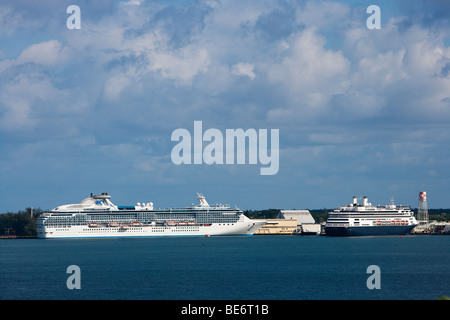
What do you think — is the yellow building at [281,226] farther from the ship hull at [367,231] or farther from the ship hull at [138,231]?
the ship hull at [367,231]

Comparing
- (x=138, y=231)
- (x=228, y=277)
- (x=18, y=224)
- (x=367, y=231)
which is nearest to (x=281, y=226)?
(x=138, y=231)

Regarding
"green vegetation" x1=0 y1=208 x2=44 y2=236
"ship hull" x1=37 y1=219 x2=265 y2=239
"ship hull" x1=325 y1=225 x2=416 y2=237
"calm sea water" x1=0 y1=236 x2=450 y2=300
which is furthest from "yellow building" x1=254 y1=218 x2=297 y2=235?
"calm sea water" x1=0 y1=236 x2=450 y2=300

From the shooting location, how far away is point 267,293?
161 feet

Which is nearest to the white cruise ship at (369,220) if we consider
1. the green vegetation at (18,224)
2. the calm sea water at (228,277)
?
the calm sea water at (228,277)

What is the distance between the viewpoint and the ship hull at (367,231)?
142 metres

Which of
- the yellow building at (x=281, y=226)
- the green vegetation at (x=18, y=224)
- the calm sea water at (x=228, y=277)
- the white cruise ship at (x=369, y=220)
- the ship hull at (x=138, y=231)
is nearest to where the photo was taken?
the calm sea water at (x=228, y=277)

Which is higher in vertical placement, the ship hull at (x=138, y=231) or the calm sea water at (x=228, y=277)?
the ship hull at (x=138, y=231)

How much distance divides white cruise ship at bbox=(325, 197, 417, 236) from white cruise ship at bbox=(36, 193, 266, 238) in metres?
28.2

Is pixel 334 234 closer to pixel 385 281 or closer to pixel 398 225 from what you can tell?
pixel 398 225

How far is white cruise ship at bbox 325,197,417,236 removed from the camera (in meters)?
142

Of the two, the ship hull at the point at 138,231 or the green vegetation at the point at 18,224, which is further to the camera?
the green vegetation at the point at 18,224

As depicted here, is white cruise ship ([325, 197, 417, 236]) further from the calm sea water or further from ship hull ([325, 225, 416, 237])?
the calm sea water

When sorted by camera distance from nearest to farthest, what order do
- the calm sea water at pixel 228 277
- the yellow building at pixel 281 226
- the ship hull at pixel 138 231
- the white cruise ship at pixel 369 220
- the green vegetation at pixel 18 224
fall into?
the calm sea water at pixel 228 277, the white cruise ship at pixel 369 220, the ship hull at pixel 138 231, the green vegetation at pixel 18 224, the yellow building at pixel 281 226

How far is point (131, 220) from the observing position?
15712 centimetres
